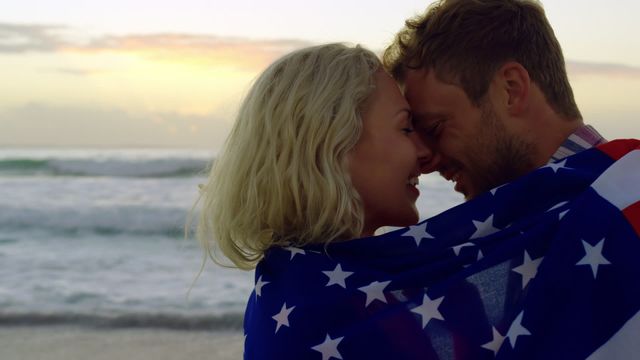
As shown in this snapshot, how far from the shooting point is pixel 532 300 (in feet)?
5.78

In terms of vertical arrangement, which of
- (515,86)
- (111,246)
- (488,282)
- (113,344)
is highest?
(515,86)

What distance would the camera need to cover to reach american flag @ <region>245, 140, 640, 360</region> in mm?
1735

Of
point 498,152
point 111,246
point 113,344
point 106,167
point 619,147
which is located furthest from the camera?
point 106,167

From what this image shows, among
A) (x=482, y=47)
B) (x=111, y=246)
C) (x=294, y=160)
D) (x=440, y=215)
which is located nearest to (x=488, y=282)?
(x=440, y=215)

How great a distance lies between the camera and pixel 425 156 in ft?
7.98

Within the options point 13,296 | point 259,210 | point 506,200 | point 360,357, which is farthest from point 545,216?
point 13,296

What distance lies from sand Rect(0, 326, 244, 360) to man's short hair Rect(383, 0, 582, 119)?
3190 millimetres

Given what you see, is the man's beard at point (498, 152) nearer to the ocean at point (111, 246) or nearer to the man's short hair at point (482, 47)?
the man's short hair at point (482, 47)

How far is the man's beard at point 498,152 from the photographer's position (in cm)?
242

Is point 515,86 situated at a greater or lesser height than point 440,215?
greater

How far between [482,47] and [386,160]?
1.62 ft

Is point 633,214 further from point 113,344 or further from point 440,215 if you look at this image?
point 113,344

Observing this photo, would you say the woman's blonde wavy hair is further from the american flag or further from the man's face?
the man's face

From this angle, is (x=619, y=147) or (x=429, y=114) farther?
(x=429, y=114)
